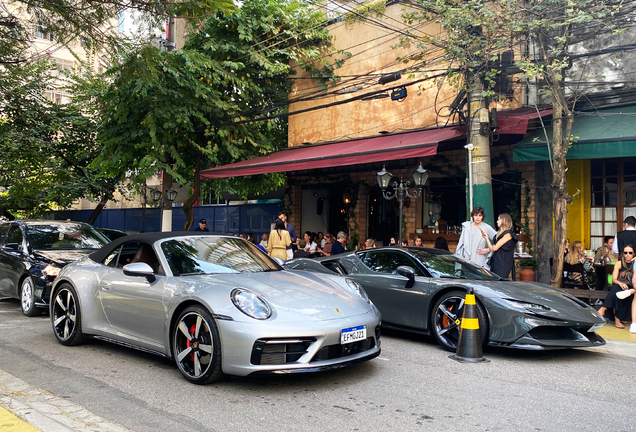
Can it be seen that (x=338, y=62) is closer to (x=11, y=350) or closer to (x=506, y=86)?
(x=506, y=86)

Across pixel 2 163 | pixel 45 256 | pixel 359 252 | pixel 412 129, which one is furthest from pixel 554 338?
pixel 2 163

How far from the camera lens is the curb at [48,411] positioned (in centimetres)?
365

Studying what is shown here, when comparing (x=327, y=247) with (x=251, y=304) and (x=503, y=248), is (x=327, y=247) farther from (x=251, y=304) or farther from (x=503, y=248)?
(x=251, y=304)

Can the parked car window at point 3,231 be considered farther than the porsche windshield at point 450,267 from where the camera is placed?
Yes

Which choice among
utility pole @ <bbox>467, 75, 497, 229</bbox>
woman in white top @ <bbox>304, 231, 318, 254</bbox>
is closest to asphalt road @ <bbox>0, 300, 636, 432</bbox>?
utility pole @ <bbox>467, 75, 497, 229</bbox>

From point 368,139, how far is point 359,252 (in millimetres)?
6736

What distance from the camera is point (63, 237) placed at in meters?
9.27

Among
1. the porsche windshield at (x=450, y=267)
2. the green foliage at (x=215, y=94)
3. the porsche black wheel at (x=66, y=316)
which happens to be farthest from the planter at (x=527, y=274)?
the porsche black wheel at (x=66, y=316)

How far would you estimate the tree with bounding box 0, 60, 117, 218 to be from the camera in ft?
63.2

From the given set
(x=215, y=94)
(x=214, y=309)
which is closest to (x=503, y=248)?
(x=214, y=309)

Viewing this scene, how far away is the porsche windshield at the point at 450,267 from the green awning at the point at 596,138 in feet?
13.1

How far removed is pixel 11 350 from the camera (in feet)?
19.9

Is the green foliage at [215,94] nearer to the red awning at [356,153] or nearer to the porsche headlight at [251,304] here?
the red awning at [356,153]

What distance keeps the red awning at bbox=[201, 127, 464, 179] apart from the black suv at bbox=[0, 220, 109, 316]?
4835mm
